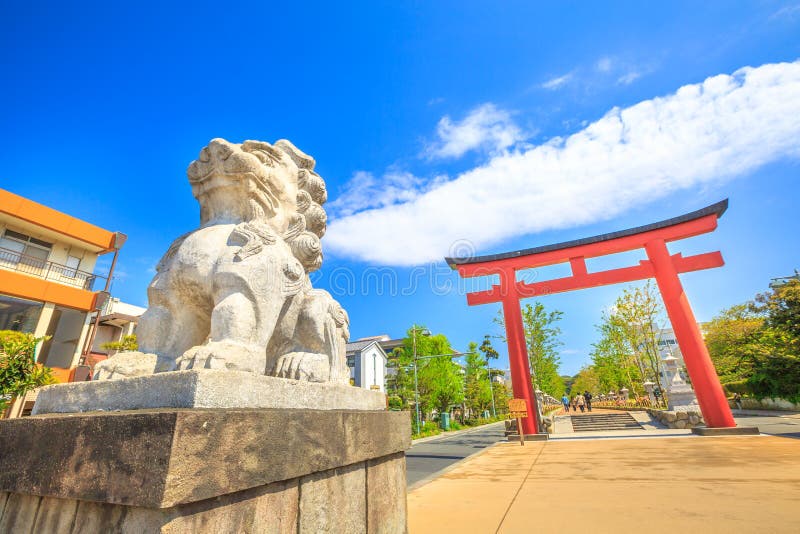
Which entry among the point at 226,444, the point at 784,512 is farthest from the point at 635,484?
the point at 226,444

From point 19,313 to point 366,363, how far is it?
19670 mm

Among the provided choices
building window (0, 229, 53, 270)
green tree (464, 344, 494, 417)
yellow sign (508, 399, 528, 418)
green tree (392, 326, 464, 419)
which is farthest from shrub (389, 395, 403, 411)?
building window (0, 229, 53, 270)

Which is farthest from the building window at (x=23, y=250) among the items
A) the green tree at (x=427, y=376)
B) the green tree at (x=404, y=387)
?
the green tree at (x=404, y=387)

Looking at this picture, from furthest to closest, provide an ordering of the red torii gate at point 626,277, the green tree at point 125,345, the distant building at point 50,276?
the green tree at point 125,345, the distant building at point 50,276, the red torii gate at point 626,277

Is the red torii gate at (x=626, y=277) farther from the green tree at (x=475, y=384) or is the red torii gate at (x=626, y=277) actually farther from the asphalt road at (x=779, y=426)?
the green tree at (x=475, y=384)

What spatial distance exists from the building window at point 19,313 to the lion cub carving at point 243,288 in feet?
Result: 45.5

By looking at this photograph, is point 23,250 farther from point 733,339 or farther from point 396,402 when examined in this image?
point 733,339

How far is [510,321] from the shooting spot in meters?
11.0

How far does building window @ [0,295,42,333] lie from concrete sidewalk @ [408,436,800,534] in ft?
44.7

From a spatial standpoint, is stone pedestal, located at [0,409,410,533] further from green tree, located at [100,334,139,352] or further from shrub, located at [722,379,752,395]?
shrub, located at [722,379,752,395]

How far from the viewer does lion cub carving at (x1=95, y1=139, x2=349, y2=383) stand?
163cm

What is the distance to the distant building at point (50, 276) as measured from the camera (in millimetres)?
11141

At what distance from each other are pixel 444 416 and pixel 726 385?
18007mm

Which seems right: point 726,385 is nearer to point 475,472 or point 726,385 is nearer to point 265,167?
point 475,472
